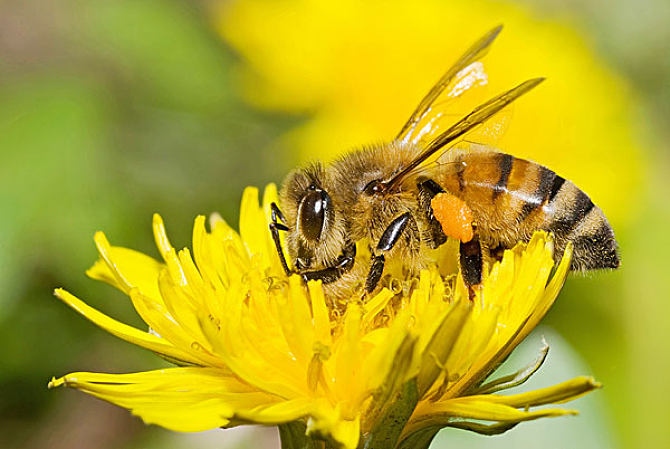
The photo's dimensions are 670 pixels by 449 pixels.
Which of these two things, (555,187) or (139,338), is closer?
(139,338)

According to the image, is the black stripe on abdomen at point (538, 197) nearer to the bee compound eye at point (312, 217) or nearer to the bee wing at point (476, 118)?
the bee wing at point (476, 118)

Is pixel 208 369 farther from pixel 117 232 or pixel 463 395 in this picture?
pixel 117 232

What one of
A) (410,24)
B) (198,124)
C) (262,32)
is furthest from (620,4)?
(198,124)

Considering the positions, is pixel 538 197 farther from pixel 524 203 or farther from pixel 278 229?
pixel 278 229

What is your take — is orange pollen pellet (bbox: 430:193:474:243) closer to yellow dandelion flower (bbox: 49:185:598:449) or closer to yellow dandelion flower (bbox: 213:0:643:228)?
yellow dandelion flower (bbox: 49:185:598:449)

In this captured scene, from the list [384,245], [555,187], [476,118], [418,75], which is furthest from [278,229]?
[418,75]

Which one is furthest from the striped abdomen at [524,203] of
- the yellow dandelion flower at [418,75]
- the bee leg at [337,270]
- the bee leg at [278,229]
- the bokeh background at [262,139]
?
the yellow dandelion flower at [418,75]
